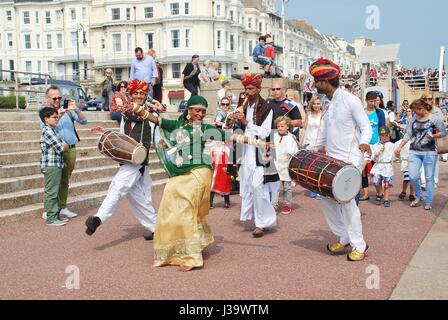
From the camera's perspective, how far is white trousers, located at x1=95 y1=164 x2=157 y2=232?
6.44 m

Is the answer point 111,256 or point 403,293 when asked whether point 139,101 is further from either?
point 403,293

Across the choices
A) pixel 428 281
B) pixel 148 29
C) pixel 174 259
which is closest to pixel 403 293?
pixel 428 281

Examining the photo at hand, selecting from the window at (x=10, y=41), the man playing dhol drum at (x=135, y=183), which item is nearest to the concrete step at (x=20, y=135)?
the man playing dhol drum at (x=135, y=183)

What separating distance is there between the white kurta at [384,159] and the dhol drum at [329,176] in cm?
392

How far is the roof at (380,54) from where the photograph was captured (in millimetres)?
21469

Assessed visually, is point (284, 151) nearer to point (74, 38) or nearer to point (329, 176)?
point (329, 176)

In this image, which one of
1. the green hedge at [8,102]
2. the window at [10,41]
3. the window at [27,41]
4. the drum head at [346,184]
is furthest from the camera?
the window at [10,41]

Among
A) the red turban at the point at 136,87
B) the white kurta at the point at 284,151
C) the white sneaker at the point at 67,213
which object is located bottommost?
the white sneaker at the point at 67,213

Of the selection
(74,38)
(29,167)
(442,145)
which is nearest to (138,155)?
(29,167)

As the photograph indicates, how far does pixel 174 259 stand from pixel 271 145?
6.33 ft

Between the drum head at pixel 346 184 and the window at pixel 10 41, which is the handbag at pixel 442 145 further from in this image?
the window at pixel 10 41

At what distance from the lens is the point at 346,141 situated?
581cm

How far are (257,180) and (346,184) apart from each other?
5.42ft

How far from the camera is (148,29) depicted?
218 feet
